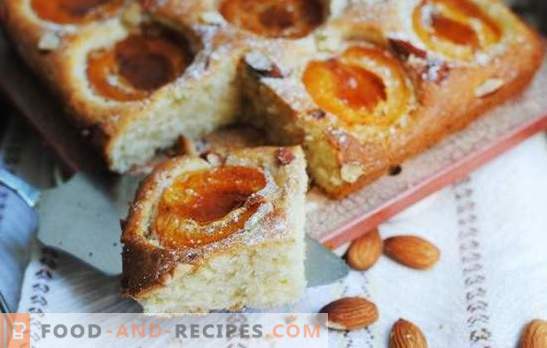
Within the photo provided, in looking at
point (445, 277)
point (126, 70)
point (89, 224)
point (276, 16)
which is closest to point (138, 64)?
point (126, 70)

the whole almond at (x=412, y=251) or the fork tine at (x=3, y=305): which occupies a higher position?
the whole almond at (x=412, y=251)

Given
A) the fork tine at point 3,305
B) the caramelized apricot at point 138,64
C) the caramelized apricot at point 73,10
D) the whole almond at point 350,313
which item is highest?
the caramelized apricot at point 73,10

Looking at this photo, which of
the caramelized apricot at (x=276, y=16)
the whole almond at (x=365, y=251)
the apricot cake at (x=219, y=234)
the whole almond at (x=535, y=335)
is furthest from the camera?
the caramelized apricot at (x=276, y=16)

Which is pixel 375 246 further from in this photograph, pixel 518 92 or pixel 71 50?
pixel 71 50

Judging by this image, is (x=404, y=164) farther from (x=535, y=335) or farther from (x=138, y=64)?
(x=138, y=64)

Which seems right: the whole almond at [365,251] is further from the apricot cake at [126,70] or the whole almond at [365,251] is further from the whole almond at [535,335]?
the apricot cake at [126,70]

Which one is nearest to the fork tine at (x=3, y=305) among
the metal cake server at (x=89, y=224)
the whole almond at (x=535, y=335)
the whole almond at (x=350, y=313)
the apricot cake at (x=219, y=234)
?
the metal cake server at (x=89, y=224)

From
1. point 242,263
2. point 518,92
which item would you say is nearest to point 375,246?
point 242,263

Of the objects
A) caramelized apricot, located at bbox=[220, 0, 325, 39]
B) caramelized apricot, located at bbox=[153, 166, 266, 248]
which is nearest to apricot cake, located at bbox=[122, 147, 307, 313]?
caramelized apricot, located at bbox=[153, 166, 266, 248]
